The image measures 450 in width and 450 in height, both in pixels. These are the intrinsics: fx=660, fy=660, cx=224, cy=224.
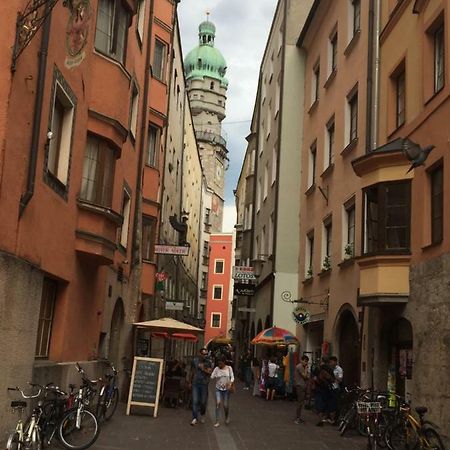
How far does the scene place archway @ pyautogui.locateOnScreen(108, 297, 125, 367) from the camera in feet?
63.0

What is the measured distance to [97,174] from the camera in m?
14.4

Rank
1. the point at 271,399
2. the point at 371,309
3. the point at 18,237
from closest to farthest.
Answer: the point at 18,237
the point at 371,309
the point at 271,399

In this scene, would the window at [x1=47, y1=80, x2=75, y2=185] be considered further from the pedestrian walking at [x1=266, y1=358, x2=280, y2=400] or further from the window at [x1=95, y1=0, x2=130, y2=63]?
the pedestrian walking at [x1=266, y1=358, x2=280, y2=400]

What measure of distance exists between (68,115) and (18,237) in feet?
12.7

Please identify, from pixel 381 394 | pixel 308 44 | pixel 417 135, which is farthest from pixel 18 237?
pixel 308 44

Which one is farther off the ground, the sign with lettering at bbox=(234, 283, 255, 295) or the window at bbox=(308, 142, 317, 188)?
the window at bbox=(308, 142, 317, 188)

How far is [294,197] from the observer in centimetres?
2889

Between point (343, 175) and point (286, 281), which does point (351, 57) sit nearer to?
point (343, 175)

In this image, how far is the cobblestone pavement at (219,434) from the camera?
465 inches

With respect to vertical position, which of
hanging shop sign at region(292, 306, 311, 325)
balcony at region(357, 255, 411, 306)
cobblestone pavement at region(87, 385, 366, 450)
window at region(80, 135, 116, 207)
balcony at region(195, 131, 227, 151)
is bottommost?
cobblestone pavement at region(87, 385, 366, 450)

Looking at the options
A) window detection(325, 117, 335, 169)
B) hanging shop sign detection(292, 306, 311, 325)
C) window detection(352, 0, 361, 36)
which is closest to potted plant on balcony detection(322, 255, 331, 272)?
hanging shop sign detection(292, 306, 311, 325)

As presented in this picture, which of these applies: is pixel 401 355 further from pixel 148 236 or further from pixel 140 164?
pixel 148 236

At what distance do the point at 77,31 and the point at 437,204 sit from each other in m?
7.98

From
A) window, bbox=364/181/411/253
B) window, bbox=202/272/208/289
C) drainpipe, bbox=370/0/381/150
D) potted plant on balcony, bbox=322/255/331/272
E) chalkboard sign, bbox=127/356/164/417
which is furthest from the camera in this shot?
window, bbox=202/272/208/289
